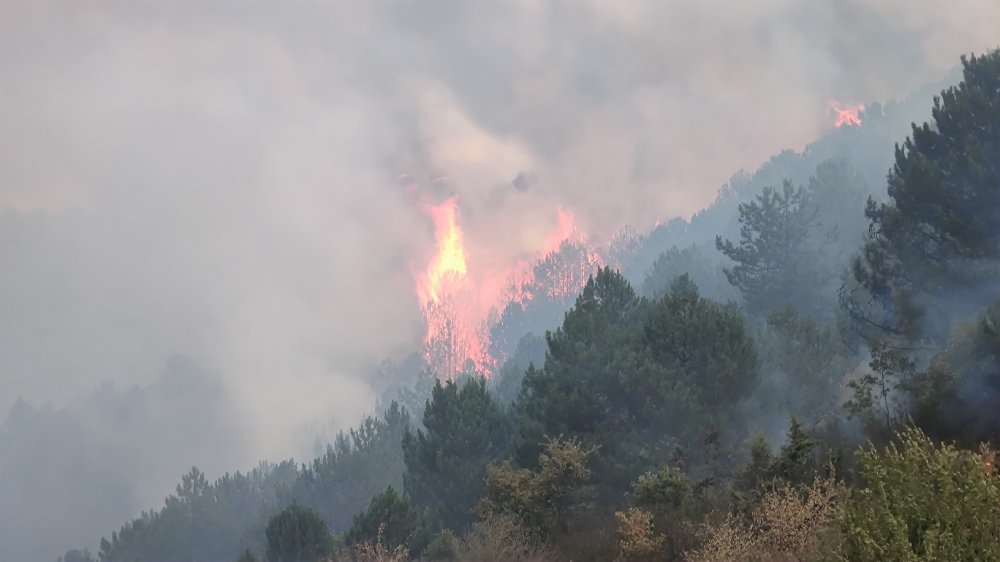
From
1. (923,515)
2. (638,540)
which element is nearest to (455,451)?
(638,540)

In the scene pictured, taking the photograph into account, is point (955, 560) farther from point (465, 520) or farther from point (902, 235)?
point (465, 520)

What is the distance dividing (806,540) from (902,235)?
18280 mm

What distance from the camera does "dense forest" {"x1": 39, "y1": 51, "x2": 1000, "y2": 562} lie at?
11.7m

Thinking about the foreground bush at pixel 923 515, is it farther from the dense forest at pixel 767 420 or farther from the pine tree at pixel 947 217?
the pine tree at pixel 947 217

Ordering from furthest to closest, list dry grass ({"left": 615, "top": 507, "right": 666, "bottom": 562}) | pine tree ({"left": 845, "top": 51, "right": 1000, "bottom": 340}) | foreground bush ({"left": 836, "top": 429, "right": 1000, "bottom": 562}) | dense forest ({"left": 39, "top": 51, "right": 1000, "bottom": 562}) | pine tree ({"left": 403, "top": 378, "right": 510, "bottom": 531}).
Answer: pine tree ({"left": 403, "top": 378, "right": 510, "bottom": 531}) < pine tree ({"left": 845, "top": 51, "right": 1000, "bottom": 340}) < dry grass ({"left": 615, "top": 507, "right": 666, "bottom": 562}) < dense forest ({"left": 39, "top": 51, "right": 1000, "bottom": 562}) < foreground bush ({"left": 836, "top": 429, "right": 1000, "bottom": 562})

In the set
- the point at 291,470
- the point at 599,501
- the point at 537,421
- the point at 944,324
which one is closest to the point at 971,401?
the point at 944,324

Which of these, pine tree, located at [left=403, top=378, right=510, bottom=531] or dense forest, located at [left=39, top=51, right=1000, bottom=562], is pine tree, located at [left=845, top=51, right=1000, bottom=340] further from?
pine tree, located at [left=403, top=378, right=510, bottom=531]

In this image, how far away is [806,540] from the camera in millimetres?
13711

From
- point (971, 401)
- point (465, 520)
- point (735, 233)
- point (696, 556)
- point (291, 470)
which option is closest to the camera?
point (696, 556)

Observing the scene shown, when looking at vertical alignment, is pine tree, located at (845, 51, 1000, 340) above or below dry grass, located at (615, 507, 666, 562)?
above

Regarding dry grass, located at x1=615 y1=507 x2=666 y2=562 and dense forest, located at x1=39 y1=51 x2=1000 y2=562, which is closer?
dense forest, located at x1=39 y1=51 x2=1000 y2=562

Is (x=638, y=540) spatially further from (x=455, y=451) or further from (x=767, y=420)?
(x=455, y=451)

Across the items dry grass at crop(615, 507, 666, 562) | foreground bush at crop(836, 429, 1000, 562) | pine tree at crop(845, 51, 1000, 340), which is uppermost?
pine tree at crop(845, 51, 1000, 340)

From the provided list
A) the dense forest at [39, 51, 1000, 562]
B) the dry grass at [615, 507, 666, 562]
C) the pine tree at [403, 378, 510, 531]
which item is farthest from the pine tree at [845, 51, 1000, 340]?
the pine tree at [403, 378, 510, 531]
